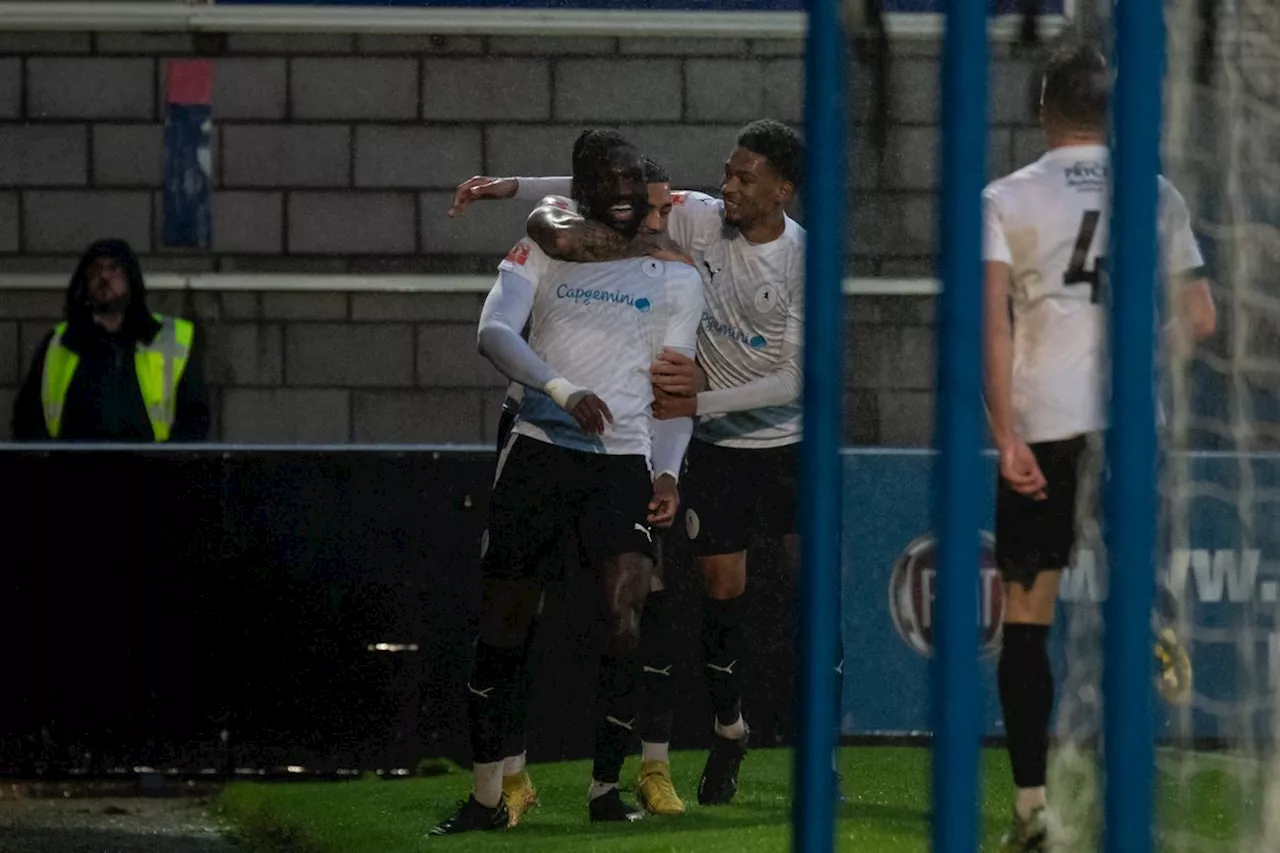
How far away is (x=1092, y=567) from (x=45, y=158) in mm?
7812

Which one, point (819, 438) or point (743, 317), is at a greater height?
point (743, 317)

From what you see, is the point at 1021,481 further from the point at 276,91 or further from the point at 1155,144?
the point at 276,91

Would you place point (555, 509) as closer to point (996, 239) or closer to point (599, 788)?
point (599, 788)

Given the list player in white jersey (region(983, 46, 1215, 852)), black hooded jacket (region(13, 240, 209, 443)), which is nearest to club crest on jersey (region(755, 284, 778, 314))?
black hooded jacket (region(13, 240, 209, 443))

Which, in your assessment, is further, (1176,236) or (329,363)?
(329,363)

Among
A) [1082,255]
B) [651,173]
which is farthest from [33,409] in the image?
[1082,255]

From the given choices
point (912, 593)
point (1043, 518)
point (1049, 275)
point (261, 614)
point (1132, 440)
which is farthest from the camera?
point (912, 593)

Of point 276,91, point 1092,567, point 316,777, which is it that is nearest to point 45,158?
point 276,91

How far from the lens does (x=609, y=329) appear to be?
6.20 meters

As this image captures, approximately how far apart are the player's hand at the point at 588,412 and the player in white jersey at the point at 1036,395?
161 centimetres

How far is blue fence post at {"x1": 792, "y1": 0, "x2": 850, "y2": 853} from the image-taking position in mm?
3213

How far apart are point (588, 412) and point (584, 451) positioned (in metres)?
0.14

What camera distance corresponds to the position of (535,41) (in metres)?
10.3

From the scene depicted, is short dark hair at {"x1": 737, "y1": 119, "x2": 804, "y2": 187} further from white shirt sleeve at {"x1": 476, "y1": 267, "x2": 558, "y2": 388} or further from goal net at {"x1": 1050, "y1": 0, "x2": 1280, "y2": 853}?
goal net at {"x1": 1050, "y1": 0, "x2": 1280, "y2": 853}
